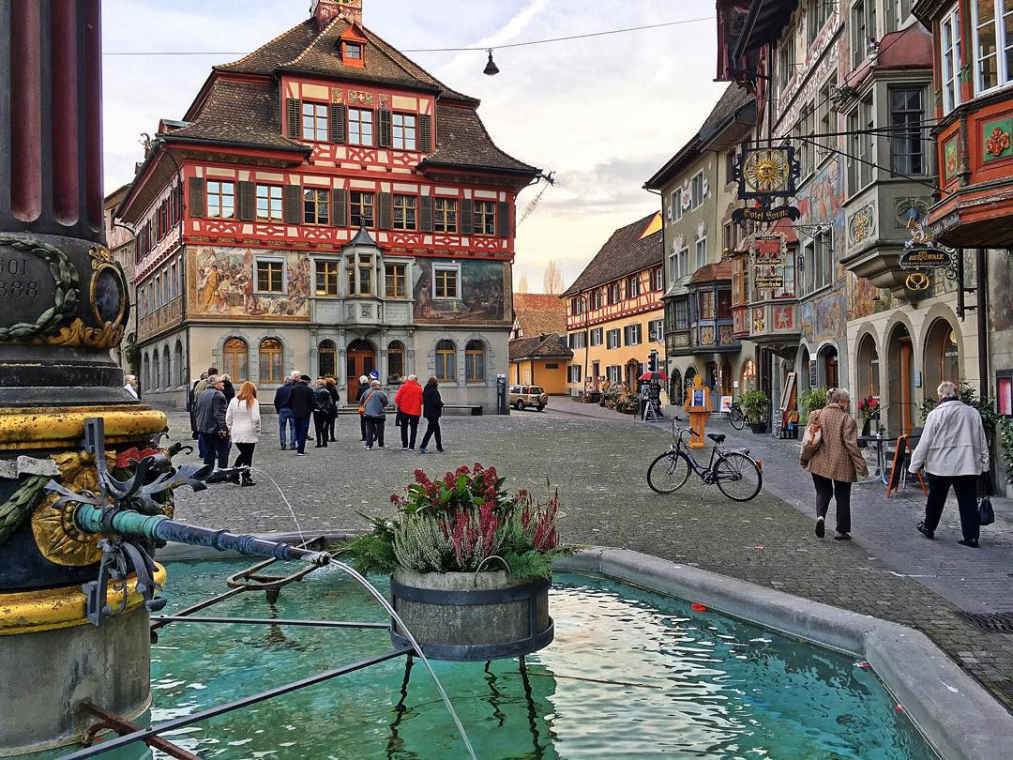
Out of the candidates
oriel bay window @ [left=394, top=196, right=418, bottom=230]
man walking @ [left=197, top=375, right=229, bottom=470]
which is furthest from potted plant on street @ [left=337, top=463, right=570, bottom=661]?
oriel bay window @ [left=394, top=196, right=418, bottom=230]

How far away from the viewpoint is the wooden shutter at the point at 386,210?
41.8m

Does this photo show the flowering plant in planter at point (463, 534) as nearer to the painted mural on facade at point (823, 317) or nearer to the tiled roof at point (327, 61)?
the painted mural on facade at point (823, 317)

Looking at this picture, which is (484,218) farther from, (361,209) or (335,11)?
(335,11)

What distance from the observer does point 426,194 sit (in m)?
42.6

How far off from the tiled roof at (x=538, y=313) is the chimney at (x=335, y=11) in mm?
50365

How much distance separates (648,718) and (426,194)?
39290 millimetres

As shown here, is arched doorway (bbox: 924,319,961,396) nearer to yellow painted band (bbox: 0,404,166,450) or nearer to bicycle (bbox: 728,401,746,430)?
bicycle (bbox: 728,401,746,430)

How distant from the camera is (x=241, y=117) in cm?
3988

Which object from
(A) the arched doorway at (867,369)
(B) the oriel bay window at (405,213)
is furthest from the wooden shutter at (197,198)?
(A) the arched doorway at (867,369)

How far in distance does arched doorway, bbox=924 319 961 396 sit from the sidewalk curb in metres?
10.8

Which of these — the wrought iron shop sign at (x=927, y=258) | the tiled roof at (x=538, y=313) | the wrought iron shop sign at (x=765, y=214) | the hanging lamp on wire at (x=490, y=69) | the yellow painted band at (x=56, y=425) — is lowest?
the yellow painted band at (x=56, y=425)

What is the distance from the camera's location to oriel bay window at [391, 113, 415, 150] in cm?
4194

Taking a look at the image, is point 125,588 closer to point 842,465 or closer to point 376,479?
point 842,465

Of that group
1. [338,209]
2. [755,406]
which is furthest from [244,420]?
[338,209]
